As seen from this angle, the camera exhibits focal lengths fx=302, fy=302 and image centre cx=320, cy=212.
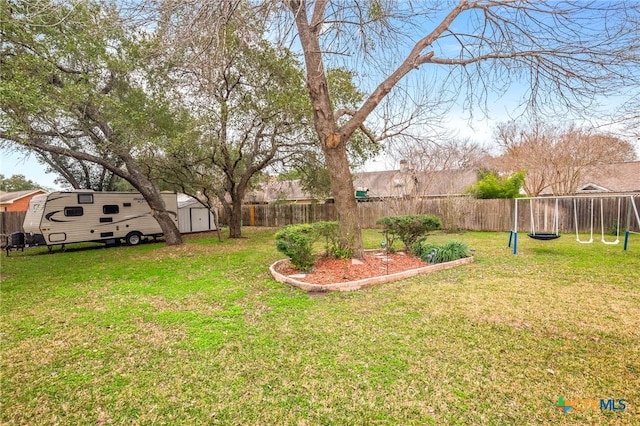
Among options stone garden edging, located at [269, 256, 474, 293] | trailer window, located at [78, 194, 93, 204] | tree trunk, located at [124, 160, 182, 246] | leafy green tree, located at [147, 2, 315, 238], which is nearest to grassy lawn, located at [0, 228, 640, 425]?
stone garden edging, located at [269, 256, 474, 293]

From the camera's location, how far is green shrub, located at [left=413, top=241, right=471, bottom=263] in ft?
20.7

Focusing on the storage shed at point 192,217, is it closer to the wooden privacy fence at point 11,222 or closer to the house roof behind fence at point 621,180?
the wooden privacy fence at point 11,222

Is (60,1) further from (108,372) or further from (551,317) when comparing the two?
(551,317)

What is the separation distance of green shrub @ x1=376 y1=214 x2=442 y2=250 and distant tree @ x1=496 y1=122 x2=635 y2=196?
9.58 m

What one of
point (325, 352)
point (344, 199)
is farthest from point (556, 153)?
point (325, 352)

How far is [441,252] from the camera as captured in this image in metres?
6.38

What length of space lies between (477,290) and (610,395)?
2402 mm

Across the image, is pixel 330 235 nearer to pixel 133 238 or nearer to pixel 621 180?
pixel 133 238

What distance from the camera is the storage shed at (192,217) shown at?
1588 centimetres

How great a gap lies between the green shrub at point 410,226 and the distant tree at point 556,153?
31.4ft

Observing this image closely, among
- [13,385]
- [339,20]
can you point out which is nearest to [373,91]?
[339,20]

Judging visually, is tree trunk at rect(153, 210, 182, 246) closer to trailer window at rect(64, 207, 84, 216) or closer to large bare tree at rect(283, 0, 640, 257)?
trailer window at rect(64, 207, 84, 216)

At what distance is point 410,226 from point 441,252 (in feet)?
2.72

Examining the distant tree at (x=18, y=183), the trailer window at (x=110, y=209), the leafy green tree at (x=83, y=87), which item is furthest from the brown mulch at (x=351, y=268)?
the distant tree at (x=18, y=183)
